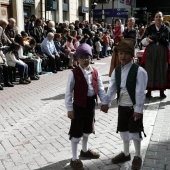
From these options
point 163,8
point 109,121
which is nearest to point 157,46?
point 109,121

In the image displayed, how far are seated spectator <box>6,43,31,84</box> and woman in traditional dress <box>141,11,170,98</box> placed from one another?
412 centimetres

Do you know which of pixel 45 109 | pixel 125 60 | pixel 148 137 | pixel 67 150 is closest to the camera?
pixel 125 60

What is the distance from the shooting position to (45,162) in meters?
4.02

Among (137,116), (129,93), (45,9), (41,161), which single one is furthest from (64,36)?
(137,116)

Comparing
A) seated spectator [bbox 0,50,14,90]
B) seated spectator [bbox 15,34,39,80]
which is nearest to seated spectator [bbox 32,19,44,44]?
seated spectator [bbox 15,34,39,80]

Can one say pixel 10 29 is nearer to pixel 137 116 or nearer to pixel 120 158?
pixel 120 158

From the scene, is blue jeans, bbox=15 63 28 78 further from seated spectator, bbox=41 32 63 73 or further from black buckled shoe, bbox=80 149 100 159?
black buckled shoe, bbox=80 149 100 159

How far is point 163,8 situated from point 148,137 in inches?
2525

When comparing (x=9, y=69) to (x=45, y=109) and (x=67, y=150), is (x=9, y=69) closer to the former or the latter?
(x=45, y=109)

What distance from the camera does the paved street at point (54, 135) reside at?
3.98 meters

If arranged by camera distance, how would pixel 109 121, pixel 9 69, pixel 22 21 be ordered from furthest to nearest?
pixel 22 21 < pixel 9 69 < pixel 109 121

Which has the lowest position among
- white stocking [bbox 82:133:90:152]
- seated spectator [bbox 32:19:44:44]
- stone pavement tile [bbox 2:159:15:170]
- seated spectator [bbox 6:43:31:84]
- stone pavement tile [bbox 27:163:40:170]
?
stone pavement tile [bbox 2:159:15:170]

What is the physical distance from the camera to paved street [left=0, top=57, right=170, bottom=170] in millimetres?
3979

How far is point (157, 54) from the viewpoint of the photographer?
716 cm
